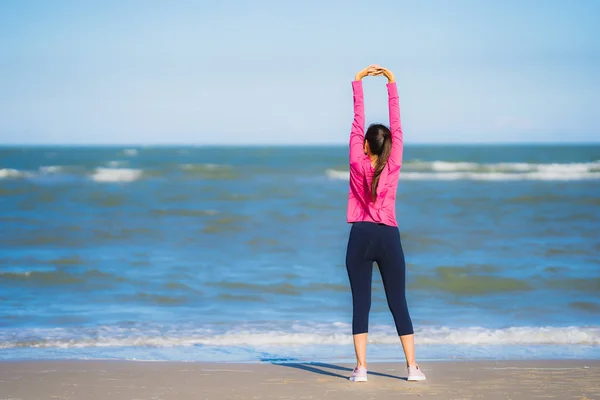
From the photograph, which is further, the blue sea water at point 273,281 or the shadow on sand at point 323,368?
the blue sea water at point 273,281

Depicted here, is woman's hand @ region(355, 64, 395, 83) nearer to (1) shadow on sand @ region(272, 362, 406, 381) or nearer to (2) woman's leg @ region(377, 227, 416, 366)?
(2) woman's leg @ region(377, 227, 416, 366)

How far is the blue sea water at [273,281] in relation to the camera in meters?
6.25

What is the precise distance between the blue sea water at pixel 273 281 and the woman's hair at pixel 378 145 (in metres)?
1.82

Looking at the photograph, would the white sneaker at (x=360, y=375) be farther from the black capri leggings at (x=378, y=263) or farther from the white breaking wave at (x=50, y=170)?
the white breaking wave at (x=50, y=170)

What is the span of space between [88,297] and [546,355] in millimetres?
4899

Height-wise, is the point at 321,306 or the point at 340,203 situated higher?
the point at 340,203

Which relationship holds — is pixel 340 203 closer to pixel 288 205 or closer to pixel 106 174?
pixel 288 205

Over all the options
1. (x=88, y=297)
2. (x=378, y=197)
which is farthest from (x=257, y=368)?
(x=88, y=297)

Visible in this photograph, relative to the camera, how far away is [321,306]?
7.76 m

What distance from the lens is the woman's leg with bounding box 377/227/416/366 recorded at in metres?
4.35

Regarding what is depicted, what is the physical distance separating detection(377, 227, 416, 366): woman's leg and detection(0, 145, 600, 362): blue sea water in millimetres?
1157

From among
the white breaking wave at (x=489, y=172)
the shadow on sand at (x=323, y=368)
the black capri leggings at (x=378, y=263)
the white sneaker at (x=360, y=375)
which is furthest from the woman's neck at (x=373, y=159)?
the white breaking wave at (x=489, y=172)

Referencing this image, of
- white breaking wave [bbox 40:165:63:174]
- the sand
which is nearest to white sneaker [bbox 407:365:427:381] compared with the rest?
the sand

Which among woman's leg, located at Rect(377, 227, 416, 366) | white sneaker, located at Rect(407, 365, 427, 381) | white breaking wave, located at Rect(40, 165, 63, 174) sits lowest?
white sneaker, located at Rect(407, 365, 427, 381)
